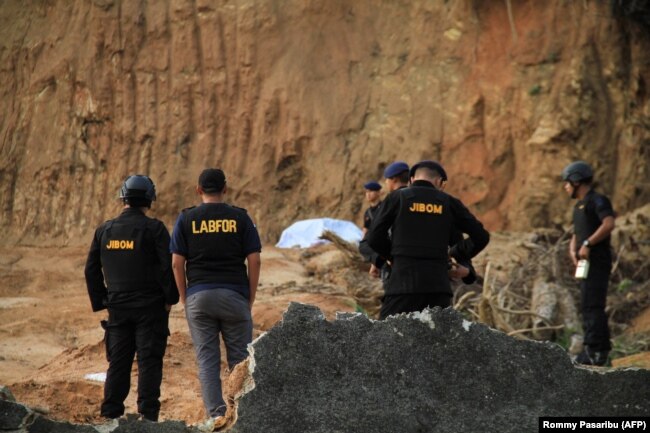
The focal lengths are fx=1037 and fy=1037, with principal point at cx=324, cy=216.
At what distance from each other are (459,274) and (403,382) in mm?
2192

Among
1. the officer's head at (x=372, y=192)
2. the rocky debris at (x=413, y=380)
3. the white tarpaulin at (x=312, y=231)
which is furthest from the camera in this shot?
the white tarpaulin at (x=312, y=231)

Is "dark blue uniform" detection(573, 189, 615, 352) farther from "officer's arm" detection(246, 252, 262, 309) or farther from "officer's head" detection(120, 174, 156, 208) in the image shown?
"officer's head" detection(120, 174, 156, 208)

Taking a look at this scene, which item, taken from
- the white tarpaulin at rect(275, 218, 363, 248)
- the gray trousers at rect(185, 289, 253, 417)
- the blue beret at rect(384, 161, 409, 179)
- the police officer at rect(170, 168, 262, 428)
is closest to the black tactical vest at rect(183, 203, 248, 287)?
the police officer at rect(170, 168, 262, 428)

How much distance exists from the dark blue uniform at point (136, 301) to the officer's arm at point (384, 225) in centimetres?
128

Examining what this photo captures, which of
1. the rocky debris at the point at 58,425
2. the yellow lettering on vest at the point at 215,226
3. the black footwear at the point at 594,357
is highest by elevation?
the yellow lettering on vest at the point at 215,226

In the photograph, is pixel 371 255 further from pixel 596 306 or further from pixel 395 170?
pixel 596 306

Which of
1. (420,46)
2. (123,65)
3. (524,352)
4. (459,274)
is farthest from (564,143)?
(524,352)

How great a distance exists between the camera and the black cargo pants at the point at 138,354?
6363 mm

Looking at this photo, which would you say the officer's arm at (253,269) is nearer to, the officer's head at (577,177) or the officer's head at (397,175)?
the officer's head at (397,175)

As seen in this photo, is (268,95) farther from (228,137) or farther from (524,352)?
(524,352)

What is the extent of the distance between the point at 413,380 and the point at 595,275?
4917mm

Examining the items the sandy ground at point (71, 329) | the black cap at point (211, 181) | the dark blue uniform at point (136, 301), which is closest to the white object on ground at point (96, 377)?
the sandy ground at point (71, 329)

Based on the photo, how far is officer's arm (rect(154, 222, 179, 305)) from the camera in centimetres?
645

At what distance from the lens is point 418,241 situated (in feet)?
20.7
